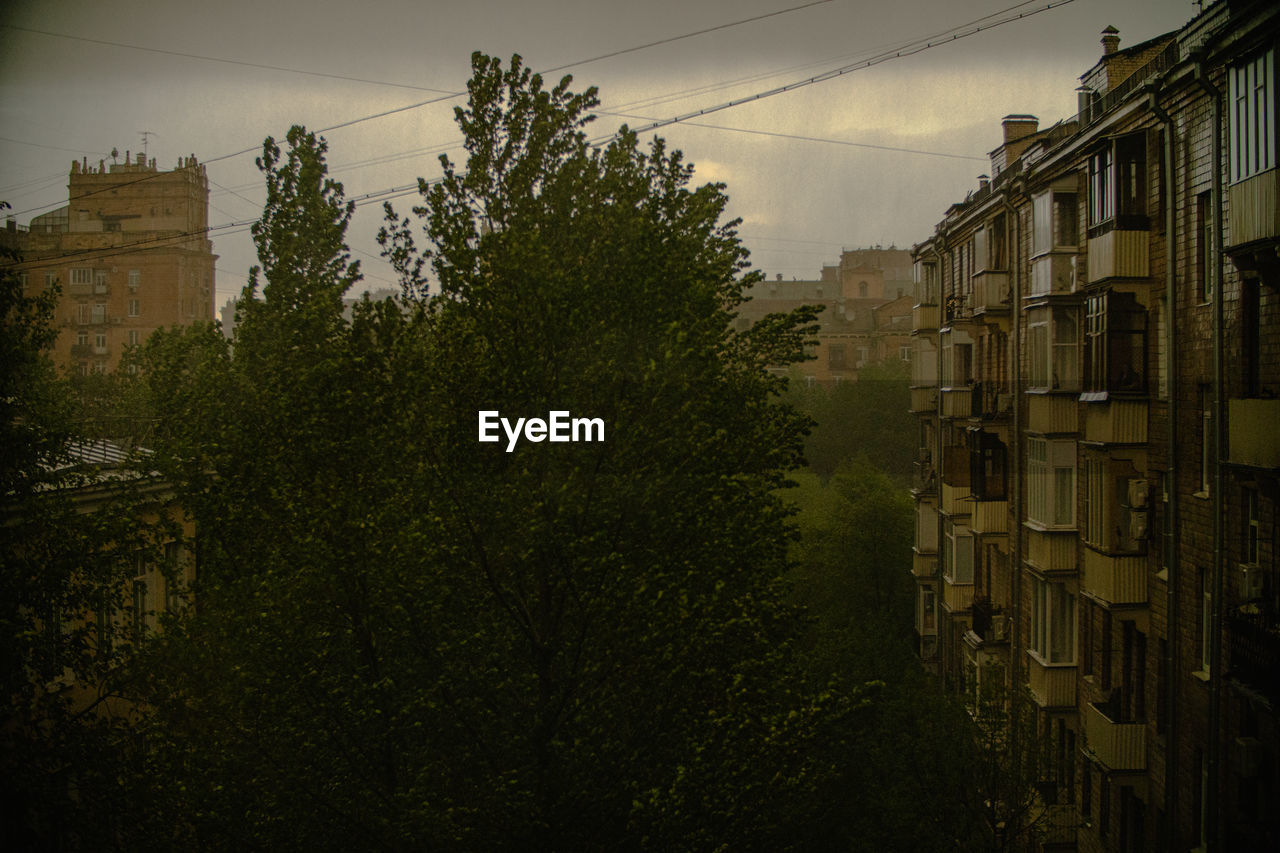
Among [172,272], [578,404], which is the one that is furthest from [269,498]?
[172,272]

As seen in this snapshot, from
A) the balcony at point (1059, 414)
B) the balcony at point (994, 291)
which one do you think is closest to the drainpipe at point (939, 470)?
the balcony at point (994, 291)

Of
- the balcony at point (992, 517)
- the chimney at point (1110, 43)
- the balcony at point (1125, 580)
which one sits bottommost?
the balcony at point (1125, 580)

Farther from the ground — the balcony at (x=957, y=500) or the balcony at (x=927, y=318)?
the balcony at (x=927, y=318)

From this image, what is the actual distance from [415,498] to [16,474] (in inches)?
115

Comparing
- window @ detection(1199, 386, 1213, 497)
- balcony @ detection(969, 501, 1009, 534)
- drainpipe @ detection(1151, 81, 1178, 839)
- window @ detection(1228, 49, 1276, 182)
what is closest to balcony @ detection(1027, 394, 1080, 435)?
drainpipe @ detection(1151, 81, 1178, 839)

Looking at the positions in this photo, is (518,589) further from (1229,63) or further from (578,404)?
(1229,63)

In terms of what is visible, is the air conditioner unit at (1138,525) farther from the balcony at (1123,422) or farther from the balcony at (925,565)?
the balcony at (925,565)

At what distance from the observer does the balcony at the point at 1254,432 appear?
6.49m

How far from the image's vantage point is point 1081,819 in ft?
34.3

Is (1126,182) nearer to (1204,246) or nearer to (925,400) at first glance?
(1204,246)

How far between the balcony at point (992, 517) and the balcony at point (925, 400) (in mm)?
3316

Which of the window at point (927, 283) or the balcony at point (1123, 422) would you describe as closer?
the balcony at point (1123, 422)

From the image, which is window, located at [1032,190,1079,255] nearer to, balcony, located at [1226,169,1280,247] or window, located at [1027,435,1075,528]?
window, located at [1027,435,1075,528]

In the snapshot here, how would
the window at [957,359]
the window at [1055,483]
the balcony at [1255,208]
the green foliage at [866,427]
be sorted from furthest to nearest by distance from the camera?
1. the green foliage at [866,427]
2. the window at [957,359]
3. the window at [1055,483]
4. the balcony at [1255,208]
